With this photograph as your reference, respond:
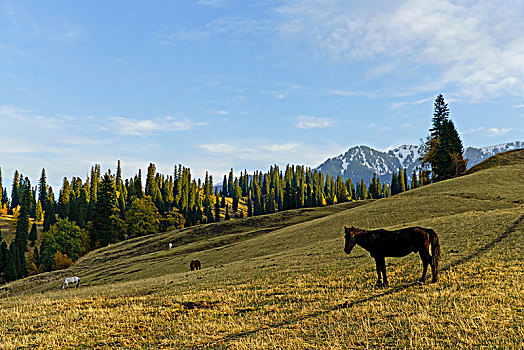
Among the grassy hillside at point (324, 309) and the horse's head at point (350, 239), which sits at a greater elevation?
the horse's head at point (350, 239)

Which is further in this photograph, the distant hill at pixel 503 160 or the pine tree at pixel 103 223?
the pine tree at pixel 103 223

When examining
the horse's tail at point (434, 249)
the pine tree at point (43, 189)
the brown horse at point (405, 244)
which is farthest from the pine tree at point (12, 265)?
the horse's tail at point (434, 249)

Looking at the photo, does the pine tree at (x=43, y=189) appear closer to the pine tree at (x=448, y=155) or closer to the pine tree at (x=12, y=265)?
the pine tree at (x=12, y=265)

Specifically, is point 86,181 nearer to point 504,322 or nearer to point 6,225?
point 6,225

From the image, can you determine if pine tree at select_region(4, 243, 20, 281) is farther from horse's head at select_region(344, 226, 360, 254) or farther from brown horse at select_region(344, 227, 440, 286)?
brown horse at select_region(344, 227, 440, 286)

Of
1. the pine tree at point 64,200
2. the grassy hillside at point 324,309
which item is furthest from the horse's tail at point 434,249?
the pine tree at point 64,200

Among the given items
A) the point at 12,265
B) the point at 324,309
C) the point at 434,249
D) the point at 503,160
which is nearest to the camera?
the point at 324,309

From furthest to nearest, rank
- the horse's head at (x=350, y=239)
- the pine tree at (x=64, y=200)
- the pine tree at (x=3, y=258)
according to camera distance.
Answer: the pine tree at (x=64, y=200) → the pine tree at (x=3, y=258) → the horse's head at (x=350, y=239)

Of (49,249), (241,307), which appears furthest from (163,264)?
(49,249)

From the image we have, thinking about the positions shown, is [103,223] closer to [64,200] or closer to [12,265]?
[12,265]

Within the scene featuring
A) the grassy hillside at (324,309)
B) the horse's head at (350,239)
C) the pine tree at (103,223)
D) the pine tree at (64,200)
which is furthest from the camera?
the pine tree at (64,200)

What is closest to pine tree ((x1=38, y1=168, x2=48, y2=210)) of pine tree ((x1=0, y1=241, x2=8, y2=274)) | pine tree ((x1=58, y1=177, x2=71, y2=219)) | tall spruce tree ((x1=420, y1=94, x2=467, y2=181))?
pine tree ((x1=58, y1=177, x2=71, y2=219))

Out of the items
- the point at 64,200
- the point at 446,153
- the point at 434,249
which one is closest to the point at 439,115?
the point at 446,153

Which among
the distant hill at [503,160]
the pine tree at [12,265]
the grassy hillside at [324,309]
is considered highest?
the distant hill at [503,160]
